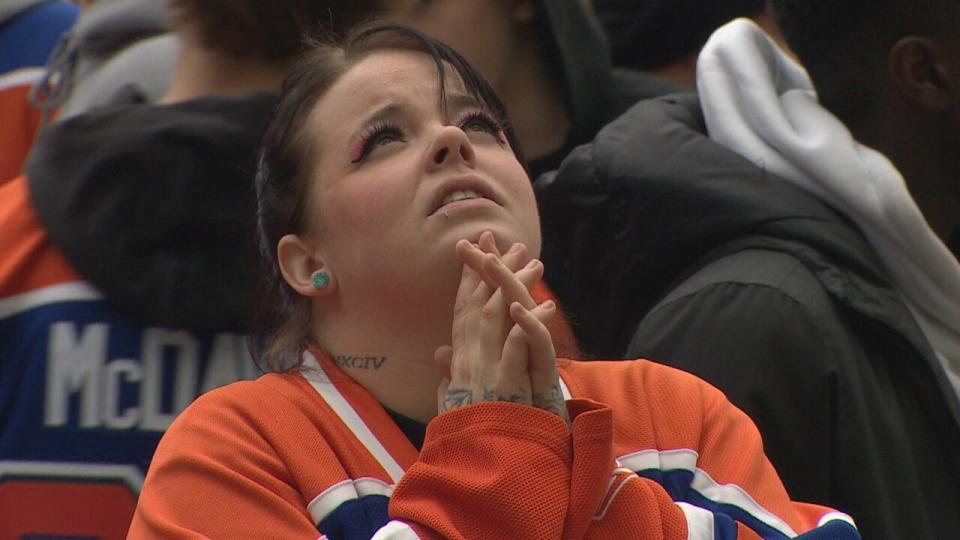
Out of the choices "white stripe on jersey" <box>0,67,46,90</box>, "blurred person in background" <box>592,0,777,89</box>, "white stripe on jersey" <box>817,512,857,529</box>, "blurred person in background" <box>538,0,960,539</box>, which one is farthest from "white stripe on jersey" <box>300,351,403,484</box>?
"blurred person in background" <box>592,0,777,89</box>

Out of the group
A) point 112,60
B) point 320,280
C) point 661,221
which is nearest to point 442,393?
point 320,280

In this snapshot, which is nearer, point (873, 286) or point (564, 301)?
point (873, 286)

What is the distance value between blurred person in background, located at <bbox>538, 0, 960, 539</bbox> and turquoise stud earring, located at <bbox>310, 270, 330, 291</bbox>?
603mm

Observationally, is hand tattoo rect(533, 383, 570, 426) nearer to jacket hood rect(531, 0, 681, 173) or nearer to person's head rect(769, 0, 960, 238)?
person's head rect(769, 0, 960, 238)

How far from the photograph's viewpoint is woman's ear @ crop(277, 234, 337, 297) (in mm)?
2141

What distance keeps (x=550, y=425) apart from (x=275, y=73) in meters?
1.03

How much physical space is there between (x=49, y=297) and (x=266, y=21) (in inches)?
21.6

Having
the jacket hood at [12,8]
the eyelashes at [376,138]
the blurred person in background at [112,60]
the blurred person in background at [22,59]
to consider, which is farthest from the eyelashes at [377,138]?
the jacket hood at [12,8]

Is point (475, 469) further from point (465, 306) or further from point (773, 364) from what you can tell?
point (773, 364)

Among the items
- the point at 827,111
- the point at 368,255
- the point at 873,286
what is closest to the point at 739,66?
the point at 827,111

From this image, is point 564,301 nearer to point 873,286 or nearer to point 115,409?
point 873,286

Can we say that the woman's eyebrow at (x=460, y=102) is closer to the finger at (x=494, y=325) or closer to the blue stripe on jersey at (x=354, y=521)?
the finger at (x=494, y=325)

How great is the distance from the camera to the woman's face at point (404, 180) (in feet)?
6.56

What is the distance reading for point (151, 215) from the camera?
7.89 feet
